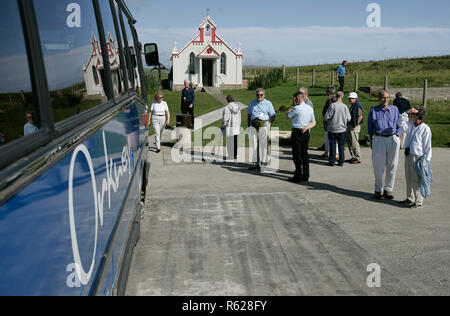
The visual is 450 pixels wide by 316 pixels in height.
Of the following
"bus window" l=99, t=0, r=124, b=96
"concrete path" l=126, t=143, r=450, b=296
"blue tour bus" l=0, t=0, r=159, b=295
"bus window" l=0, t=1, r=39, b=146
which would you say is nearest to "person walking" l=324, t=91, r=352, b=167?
"concrete path" l=126, t=143, r=450, b=296

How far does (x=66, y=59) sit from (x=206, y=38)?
39508 mm

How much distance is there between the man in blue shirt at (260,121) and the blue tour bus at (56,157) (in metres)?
6.88

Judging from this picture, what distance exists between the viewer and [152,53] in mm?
8438

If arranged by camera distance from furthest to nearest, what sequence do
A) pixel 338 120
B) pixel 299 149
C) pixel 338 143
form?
1. pixel 338 143
2. pixel 338 120
3. pixel 299 149

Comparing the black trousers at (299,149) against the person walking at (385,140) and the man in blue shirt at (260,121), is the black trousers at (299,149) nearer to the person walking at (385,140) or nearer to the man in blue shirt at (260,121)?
the man in blue shirt at (260,121)

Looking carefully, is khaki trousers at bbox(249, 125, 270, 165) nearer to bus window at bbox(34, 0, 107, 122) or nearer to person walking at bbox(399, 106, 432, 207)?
person walking at bbox(399, 106, 432, 207)

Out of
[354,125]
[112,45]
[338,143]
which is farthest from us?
[354,125]

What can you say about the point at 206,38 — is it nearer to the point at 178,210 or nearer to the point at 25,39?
the point at 178,210

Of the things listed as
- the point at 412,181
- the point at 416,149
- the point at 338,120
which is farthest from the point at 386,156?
the point at 338,120

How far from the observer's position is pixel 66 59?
7.84ft

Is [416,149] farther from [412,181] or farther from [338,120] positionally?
[338,120]

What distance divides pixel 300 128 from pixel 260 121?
4.17ft

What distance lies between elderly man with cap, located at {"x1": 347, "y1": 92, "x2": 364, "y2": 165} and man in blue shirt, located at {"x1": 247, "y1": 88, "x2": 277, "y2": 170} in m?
2.15
